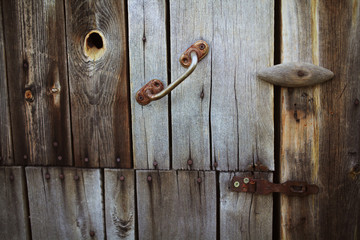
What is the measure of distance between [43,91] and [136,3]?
0.48m

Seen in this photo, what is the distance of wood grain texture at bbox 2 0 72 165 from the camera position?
0.86 meters

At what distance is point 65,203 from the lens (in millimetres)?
919

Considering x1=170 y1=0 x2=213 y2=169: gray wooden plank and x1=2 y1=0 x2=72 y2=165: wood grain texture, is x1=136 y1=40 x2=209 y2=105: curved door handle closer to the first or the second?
x1=170 y1=0 x2=213 y2=169: gray wooden plank

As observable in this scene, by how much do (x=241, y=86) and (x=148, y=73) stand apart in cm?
33

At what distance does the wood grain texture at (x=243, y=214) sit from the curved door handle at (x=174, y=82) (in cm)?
36

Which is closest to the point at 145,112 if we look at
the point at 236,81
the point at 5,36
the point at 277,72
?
the point at 236,81

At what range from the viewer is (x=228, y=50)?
2.54 ft

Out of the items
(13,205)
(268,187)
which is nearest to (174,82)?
(268,187)

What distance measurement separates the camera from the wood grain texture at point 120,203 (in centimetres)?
87

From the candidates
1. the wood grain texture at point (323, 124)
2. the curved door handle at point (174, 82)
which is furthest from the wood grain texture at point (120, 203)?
the wood grain texture at point (323, 124)

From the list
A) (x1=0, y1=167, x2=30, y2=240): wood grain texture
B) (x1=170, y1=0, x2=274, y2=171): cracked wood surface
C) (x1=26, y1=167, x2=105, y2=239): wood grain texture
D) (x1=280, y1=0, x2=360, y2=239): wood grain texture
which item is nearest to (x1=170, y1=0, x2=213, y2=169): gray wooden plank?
(x1=170, y1=0, x2=274, y2=171): cracked wood surface

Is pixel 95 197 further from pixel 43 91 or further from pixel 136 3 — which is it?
pixel 136 3

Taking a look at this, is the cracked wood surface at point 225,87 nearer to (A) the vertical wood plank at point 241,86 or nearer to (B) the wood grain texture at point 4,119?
(A) the vertical wood plank at point 241,86

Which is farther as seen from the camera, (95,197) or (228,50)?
(95,197)
